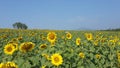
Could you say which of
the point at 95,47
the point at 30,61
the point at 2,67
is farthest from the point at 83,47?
the point at 2,67

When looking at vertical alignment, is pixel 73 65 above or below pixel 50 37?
below

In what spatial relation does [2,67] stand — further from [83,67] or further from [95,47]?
[95,47]

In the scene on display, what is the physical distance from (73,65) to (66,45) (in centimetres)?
158

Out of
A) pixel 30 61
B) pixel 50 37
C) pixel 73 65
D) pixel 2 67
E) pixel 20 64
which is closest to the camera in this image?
pixel 2 67

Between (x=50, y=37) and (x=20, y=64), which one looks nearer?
(x=20, y=64)

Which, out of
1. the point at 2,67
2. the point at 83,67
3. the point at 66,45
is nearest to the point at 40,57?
Answer: the point at 83,67

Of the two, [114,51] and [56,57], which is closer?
[56,57]

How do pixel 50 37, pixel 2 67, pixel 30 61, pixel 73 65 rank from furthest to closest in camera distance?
pixel 50 37
pixel 73 65
pixel 30 61
pixel 2 67

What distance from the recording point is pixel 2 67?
11.0 feet

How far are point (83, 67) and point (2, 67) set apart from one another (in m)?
2.37

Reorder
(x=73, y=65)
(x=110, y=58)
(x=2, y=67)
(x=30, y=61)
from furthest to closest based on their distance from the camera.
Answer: (x=110, y=58)
(x=73, y=65)
(x=30, y=61)
(x=2, y=67)

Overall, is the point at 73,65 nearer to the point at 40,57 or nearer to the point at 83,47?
the point at 40,57

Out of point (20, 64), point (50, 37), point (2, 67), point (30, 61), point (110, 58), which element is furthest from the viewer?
point (110, 58)

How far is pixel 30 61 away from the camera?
17.5ft
